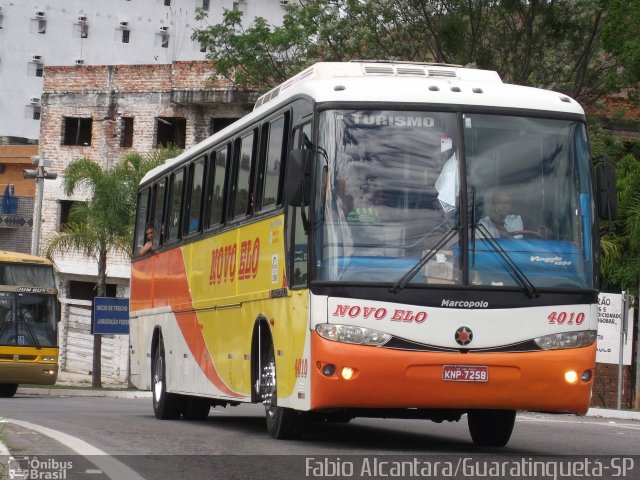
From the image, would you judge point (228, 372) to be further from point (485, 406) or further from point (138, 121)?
point (138, 121)

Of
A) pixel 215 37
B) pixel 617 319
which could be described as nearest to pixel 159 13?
pixel 215 37

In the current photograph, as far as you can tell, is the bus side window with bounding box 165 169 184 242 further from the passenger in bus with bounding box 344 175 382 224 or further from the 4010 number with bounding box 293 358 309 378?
the passenger in bus with bounding box 344 175 382 224

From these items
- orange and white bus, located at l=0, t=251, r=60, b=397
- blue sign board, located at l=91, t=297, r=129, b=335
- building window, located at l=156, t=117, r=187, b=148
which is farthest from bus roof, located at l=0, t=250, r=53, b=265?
A: building window, located at l=156, t=117, r=187, b=148

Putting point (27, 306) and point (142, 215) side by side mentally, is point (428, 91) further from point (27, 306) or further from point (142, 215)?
point (27, 306)

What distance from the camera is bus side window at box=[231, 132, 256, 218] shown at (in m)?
15.4

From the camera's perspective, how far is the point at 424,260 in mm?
12328

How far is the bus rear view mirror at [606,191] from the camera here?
12.8m

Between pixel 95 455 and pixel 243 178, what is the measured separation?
4.60 m

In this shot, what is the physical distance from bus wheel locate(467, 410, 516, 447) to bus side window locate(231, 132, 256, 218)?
3105 millimetres

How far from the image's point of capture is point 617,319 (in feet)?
85.0

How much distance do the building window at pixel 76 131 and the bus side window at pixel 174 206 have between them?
106ft

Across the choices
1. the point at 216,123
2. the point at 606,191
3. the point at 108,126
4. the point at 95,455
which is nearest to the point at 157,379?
the point at 95,455

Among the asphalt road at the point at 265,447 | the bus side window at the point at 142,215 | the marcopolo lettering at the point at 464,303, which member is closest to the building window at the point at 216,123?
the bus side window at the point at 142,215

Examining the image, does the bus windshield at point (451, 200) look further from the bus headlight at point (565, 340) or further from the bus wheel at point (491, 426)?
the bus wheel at point (491, 426)
